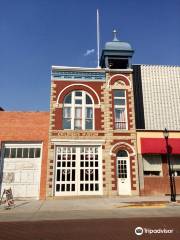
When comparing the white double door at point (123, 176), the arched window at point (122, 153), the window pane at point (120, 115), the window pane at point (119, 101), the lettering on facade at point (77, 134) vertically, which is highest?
the window pane at point (119, 101)

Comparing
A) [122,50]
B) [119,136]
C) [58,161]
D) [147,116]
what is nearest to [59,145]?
[58,161]

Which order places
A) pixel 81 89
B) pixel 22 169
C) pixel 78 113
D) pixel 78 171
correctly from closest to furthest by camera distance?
pixel 78 171
pixel 22 169
pixel 78 113
pixel 81 89

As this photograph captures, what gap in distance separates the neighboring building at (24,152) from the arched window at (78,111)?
185cm

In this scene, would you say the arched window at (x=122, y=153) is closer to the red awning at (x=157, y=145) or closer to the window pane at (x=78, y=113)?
the red awning at (x=157, y=145)

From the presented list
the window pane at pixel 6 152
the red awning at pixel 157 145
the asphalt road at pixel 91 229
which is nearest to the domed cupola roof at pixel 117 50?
the red awning at pixel 157 145

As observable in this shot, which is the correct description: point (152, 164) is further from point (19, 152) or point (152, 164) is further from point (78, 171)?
point (19, 152)

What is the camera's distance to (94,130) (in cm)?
2122

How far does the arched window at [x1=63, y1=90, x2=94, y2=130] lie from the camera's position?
21406 mm

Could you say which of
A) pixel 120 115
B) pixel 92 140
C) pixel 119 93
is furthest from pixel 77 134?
pixel 119 93

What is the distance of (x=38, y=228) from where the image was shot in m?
8.78

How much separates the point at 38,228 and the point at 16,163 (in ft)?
40.8

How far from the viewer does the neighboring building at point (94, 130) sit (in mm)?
20016

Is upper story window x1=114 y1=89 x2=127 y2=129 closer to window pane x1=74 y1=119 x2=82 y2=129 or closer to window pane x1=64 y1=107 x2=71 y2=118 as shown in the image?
window pane x1=74 y1=119 x2=82 y2=129

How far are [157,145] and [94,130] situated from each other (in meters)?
5.59
